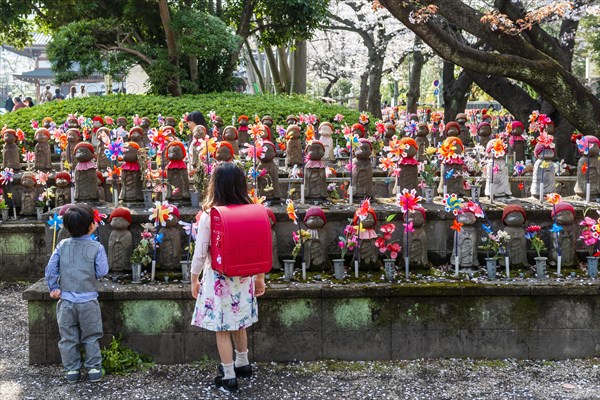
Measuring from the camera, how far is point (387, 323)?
244 inches

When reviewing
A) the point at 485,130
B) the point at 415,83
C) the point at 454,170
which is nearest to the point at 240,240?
the point at 454,170

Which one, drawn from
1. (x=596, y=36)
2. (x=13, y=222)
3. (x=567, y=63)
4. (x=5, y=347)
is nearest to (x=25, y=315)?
(x=5, y=347)

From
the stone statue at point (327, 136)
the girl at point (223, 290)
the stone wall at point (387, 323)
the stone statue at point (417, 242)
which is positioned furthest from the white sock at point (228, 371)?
the stone statue at point (327, 136)

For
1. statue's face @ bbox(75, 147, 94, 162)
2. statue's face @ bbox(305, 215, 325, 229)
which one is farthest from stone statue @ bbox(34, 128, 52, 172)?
statue's face @ bbox(305, 215, 325, 229)

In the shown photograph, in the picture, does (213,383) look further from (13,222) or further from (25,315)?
(13,222)

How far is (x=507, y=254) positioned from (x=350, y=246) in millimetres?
1255

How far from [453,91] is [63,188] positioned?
10.6 m

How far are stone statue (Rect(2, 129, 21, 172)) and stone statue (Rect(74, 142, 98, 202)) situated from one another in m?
2.56

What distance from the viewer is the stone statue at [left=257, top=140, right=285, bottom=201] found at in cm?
744

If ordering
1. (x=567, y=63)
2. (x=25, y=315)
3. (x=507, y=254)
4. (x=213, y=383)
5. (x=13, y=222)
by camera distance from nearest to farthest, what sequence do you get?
1. (x=213, y=383)
2. (x=507, y=254)
3. (x=25, y=315)
4. (x=13, y=222)
5. (x=567, y=63)

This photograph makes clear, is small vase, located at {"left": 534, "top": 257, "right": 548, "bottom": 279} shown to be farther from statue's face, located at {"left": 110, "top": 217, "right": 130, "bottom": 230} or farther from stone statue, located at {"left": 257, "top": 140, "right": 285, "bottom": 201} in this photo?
statue's face, located at {"left": 110, "top": 217, "right": 130, "bottom": 230}

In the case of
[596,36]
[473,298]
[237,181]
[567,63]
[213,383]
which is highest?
[596,36]

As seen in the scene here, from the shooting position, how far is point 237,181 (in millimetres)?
5289

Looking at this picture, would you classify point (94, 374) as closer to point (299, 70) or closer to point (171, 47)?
point (171, 47)
